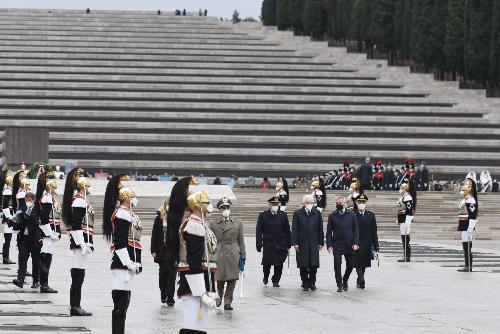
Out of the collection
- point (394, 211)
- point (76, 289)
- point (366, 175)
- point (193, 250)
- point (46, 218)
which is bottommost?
point (394, 211)

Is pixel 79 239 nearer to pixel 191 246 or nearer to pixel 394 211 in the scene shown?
pixel 191 246

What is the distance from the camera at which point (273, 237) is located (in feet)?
78.9

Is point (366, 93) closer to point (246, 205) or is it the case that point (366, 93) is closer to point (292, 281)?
point (246, 205)

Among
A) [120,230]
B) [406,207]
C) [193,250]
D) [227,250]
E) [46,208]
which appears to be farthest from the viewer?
[406,207]

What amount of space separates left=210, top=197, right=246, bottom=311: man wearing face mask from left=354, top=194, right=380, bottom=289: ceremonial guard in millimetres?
3662

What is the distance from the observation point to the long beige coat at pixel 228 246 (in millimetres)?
20141

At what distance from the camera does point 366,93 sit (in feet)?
249

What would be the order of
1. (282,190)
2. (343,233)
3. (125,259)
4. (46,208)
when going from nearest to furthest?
1. (125,259)
2. (46,208)
3. (343,233)
4. (282,190)

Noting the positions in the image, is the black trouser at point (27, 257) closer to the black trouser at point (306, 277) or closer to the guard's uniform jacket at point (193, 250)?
the black trouser at point (306, 277)

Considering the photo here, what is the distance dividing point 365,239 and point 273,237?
1.85 m

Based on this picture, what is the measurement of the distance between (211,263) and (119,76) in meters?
65.0

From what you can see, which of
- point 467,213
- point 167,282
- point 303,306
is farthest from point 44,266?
point 467,213

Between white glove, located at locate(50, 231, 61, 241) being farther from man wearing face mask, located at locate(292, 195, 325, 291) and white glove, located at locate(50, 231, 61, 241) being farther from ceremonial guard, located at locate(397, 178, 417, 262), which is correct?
ceremonial guard, located at locate(397, 178, 417, 262)

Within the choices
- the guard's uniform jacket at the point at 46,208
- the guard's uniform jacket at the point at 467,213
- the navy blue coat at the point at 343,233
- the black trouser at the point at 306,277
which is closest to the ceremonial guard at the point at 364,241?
the navy blue coat at the point at 343,233
